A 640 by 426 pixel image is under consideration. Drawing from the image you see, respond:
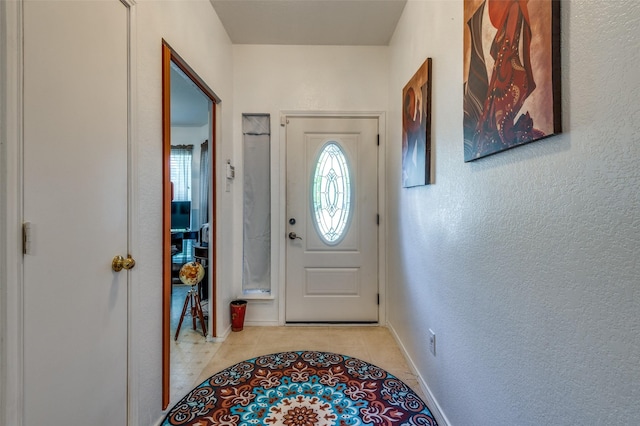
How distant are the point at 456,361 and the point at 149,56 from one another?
7.08 ft

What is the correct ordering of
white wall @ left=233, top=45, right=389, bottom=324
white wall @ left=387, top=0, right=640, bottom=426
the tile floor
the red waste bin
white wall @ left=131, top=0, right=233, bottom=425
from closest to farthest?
white wall @ left=387, top=0, right=640, bottom=426, white wall @ left=131, top=0, right=233, bottom=425, the tile floor, the red waste bin, white wall @ left=233, top=45, right=389, bottom=324

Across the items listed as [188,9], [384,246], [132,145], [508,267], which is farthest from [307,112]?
[508,267]

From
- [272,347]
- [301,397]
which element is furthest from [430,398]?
[272,347]

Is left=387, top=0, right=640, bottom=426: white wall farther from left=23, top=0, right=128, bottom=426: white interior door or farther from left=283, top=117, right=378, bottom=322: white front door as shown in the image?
left=23, top=0, right=128, bottom=426: white interior door

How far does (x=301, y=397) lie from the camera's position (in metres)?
1.73

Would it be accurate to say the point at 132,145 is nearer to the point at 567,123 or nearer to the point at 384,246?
the point at 567,123

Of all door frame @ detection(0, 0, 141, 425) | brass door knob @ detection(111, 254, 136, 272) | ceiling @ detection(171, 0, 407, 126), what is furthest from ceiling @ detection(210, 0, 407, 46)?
brass door knob @ detection(111, 254, 136, 272)

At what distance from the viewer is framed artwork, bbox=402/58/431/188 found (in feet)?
5.64

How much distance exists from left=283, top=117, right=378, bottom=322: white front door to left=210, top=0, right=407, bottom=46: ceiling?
2.44 feet

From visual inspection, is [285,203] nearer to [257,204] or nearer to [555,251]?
[257,204]

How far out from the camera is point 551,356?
80 centimetres

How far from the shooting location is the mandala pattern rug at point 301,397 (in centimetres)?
155

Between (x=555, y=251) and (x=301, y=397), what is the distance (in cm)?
159

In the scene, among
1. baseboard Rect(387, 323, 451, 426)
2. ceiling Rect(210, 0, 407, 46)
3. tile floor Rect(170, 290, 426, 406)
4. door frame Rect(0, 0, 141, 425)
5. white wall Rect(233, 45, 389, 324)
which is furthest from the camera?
white wall Rect(233, 45, 389, 324)
